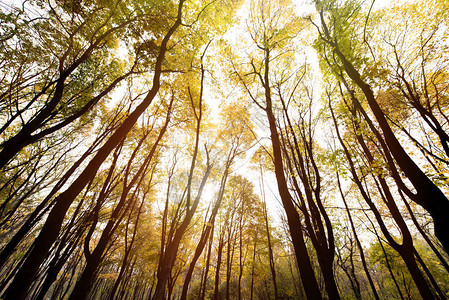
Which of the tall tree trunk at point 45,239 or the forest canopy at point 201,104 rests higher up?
the forest canopy at point 201,104

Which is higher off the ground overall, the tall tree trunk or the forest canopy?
the forest canopy

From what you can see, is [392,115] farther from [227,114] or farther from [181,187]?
[181,187]

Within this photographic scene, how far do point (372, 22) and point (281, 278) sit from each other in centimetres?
2351

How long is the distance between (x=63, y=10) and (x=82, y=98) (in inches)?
112

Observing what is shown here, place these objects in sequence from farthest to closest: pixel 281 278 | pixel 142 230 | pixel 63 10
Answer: pixel 281 278
pixel 142 230
pixel 63 10

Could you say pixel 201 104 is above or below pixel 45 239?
above

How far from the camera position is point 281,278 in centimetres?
1859

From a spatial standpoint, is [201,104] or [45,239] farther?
[201,104]

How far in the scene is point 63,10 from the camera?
5.35 meters

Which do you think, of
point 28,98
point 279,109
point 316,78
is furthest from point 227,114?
point 28,98

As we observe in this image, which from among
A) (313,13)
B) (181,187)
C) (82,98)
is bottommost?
(181,187)

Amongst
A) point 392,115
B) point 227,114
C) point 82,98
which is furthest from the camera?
point 227,114

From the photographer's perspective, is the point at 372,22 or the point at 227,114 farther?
the point at 227,114

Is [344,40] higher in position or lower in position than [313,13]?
lower
